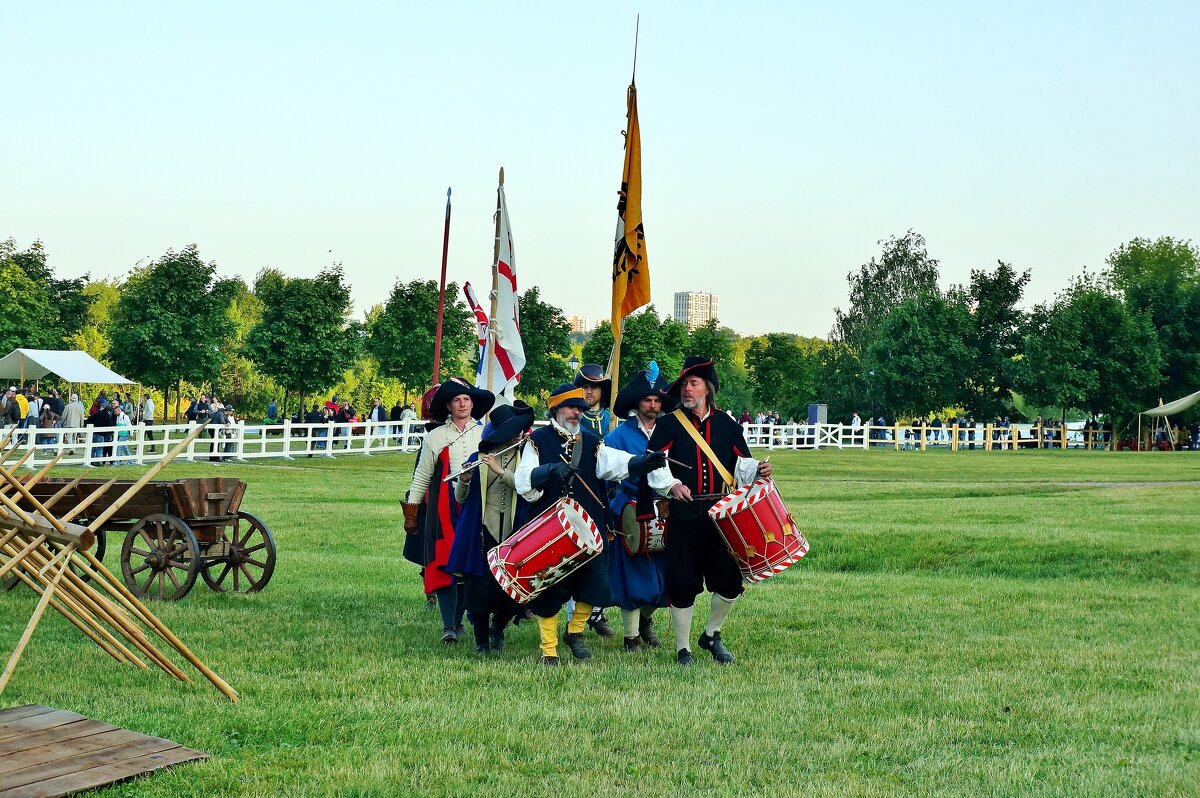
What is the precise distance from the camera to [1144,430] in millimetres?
62469

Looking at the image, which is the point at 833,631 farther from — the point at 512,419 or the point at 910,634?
the point at 512,419

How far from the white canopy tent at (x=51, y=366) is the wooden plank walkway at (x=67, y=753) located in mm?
30299

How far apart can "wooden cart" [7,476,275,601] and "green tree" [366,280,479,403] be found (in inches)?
1592

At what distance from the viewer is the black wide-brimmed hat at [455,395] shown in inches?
383

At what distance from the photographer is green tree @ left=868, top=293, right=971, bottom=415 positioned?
217 feet

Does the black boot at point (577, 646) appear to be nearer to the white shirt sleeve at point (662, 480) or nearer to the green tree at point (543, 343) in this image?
the white shirt sleeve at point (662, 480)

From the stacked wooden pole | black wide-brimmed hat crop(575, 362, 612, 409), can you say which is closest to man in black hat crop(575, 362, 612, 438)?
black wide-brimmed hat crop(575, 362, 612, 409)

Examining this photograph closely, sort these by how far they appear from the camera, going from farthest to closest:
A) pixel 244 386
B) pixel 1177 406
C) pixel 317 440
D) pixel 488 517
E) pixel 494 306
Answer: pixel 244 386
pixel 1177 406
pixel 317 440
pixel 494 306
pixel 488 517

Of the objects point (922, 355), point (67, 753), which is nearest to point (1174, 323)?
point (922, 355)

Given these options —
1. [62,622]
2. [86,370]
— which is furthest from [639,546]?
[86,370]

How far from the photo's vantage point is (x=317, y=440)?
36.3 metres

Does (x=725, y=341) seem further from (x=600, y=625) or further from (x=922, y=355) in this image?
(x=600, y=625)

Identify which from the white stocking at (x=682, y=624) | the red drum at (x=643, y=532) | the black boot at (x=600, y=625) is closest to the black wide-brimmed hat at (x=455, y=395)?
the red drum at (x=643, y=532)

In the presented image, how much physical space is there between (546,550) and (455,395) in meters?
1.83
